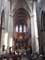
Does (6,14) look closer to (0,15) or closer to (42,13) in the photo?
(0,15)

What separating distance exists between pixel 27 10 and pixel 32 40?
27.4 inches

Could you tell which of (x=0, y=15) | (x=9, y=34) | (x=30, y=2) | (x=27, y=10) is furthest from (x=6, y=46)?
(x=30, y=2)

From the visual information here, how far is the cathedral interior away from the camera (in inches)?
104

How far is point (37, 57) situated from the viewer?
2.59 m

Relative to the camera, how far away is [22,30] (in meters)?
2.81

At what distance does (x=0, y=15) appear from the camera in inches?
112

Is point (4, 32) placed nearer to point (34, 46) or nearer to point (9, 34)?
point (9, 34)

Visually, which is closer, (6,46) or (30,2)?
(6,46)

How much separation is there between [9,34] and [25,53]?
1.83 ft

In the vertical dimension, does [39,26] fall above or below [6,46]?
above

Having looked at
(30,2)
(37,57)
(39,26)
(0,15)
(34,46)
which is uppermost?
(30,2)

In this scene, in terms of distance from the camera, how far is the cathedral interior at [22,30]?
264cm

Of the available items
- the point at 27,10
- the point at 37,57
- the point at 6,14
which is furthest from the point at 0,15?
the point at 37,57

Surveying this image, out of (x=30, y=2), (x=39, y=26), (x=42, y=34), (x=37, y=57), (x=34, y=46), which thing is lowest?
(x=37, y=57)
